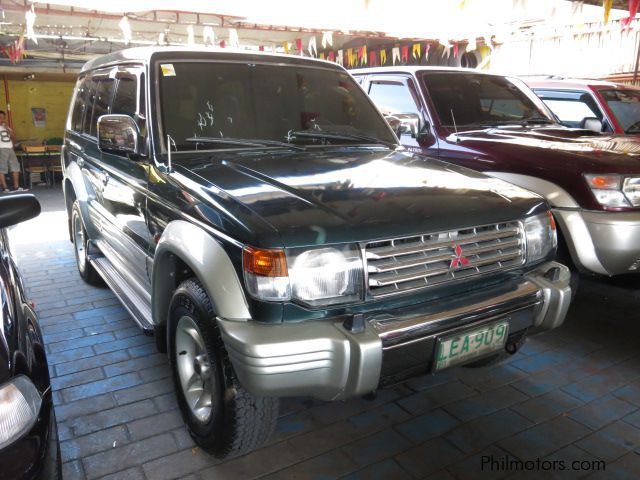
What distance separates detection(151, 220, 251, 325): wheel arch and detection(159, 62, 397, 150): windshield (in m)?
0.64

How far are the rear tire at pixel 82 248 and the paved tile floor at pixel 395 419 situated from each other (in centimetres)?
93

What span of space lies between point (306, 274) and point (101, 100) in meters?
2.82

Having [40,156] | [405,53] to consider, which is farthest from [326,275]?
[40,156]

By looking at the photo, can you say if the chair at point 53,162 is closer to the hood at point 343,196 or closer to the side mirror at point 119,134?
the side mirror at point 119,134

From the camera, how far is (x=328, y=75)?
363 cm

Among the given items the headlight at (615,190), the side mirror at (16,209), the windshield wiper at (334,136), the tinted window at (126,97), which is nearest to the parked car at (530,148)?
the headlight at (615,190)

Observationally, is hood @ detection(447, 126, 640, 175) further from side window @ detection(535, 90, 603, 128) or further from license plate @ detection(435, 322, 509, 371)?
side window @ detection(535, 90, 603, 128)

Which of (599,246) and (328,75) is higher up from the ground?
(328,75)

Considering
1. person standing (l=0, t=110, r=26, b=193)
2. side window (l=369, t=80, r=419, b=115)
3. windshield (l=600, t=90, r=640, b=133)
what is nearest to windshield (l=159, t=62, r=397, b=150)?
side window (l=369, t=80, r=419, b=115)

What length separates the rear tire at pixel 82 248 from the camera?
184 inches

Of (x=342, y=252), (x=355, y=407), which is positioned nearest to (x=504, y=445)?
(x=355, y=407)

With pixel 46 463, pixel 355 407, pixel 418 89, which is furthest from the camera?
pixel 418 89

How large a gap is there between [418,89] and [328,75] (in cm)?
139

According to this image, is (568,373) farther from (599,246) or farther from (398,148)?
(398,148)
